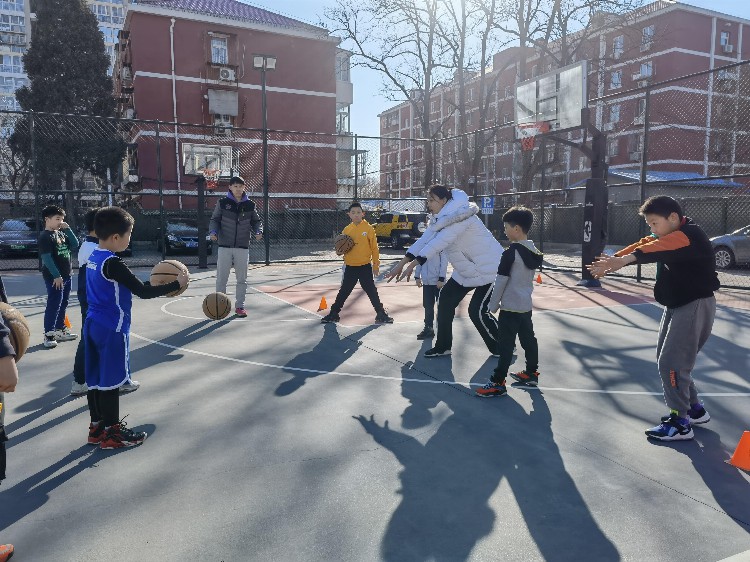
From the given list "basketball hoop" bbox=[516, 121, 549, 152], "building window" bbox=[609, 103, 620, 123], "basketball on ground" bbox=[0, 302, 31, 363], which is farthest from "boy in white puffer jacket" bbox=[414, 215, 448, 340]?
"building window" bbox=[609, 103, 620, 123]

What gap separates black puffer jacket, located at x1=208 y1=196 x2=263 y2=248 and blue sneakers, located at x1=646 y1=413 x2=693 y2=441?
6.71 meters

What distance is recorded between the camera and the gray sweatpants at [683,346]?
154 inches

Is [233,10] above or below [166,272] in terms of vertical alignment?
above

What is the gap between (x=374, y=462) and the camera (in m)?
3.60

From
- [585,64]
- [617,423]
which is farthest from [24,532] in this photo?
[585,64]

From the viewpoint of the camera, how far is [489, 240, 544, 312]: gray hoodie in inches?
192

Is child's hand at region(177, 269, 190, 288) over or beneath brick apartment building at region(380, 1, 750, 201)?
beneath

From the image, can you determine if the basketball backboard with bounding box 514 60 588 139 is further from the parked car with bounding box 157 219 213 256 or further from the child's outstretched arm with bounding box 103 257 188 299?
the parked car with bounding box 157 219 213 256

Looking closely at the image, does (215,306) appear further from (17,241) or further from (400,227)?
(400,227)

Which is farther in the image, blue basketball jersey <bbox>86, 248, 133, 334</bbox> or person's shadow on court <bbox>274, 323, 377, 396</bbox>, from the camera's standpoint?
person's shadow on court <bbox>274, 323, 377, 396</bbox>

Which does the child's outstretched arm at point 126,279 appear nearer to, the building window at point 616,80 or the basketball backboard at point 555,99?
the basketball backboard at point 555,99

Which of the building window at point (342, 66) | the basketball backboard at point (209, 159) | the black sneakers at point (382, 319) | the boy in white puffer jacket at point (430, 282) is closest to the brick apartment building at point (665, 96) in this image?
the building window at point (342, 66)

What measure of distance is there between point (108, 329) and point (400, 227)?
2652cm

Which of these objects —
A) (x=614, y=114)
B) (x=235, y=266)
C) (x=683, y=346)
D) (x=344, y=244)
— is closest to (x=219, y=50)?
(x=614, y=114)
